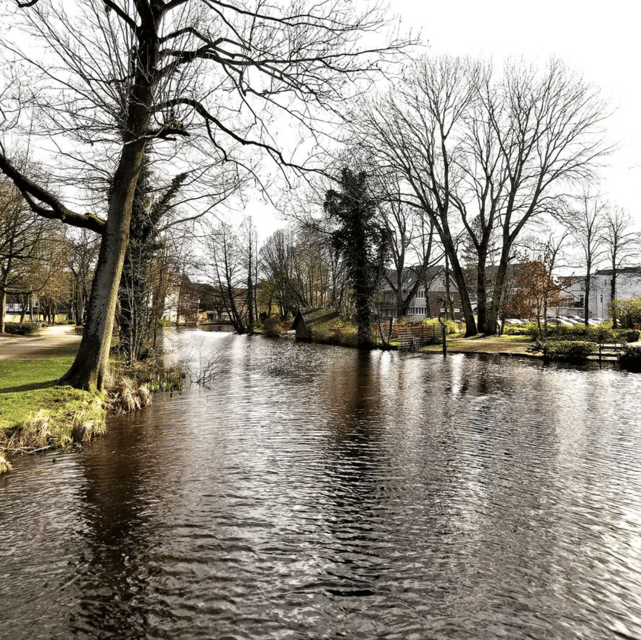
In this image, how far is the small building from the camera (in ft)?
132

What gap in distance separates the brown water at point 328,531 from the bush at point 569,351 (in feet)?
43.0

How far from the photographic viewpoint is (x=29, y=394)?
982 centimetres

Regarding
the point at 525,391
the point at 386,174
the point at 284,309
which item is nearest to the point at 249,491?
the point at 525,391

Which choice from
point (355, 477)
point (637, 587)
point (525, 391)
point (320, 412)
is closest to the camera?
point (637, 587)

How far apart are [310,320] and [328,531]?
35532 millimetres

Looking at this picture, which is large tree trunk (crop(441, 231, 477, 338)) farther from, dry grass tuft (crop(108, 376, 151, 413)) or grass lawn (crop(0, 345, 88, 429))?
grass lawn (crop(0, 345, 88, 429))

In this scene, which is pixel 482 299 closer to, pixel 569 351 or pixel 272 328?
pixel 569 351

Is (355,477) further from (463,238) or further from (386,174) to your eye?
(463,238)

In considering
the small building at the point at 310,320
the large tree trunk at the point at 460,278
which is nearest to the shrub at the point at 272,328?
the small building at the point at 310,320

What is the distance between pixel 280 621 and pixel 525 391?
12.6 m

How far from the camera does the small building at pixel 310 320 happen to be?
4019 cm

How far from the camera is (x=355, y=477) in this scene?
7.32 meters

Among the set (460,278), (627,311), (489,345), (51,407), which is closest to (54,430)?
(51,407)

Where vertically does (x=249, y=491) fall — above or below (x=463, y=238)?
below
